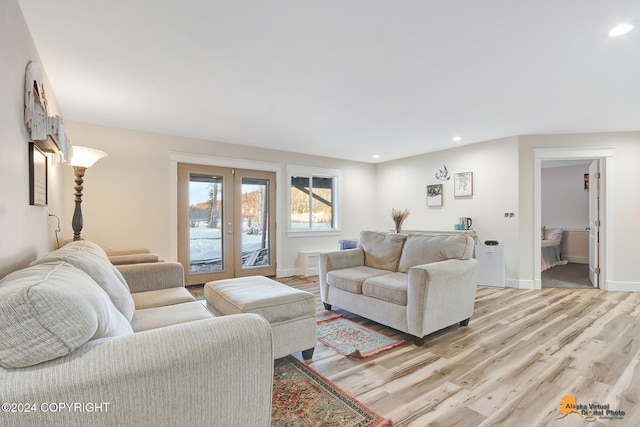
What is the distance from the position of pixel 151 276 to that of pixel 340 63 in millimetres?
2395

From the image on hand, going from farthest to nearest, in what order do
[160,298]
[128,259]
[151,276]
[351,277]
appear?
[351,277] → [128,259] → [151,276] → [160,298]

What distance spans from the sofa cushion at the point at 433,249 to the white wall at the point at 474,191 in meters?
2.15

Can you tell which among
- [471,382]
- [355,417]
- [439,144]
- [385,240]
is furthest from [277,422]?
→ [439,144]

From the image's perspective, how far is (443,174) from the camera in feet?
18.2

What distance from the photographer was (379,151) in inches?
221

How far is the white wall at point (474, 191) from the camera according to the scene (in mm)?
4633

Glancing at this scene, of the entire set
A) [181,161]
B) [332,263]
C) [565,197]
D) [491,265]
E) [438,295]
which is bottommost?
[491,265]

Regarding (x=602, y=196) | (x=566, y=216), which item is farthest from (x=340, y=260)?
(x=566, y=216)

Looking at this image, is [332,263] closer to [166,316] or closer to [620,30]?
[166,316]

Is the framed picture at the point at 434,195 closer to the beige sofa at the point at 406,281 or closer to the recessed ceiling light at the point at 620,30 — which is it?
the beige sofa at the point at 406,281

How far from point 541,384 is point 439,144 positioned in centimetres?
392

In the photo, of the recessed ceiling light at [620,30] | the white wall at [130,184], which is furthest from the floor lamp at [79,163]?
the recessed ceiling light at [620,30]

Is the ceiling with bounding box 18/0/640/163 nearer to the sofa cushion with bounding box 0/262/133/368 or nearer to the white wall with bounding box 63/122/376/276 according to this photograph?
the white wall with bounding box 63/122/376/276

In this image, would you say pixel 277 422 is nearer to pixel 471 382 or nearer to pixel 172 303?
pixel 172 303
